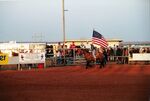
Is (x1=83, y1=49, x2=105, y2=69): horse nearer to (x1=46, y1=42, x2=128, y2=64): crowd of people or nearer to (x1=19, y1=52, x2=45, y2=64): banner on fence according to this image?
(x1=46, y1=42, x2=128, y2=64): crowd of people

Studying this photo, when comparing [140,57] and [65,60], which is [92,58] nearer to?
[65,60]

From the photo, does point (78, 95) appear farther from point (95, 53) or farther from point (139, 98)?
point (95, 53)

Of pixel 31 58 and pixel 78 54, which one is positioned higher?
pixel 78 54

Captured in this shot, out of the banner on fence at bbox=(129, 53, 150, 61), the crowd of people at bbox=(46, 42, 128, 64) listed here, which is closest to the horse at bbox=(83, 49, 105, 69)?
the crowd of people at bbox=(46, 42, 128, 64)

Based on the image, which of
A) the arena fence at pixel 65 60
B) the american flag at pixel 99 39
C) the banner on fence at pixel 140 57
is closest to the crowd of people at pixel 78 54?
the arena fence at pixel 65 60

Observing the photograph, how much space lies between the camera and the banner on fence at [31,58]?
30748 mm

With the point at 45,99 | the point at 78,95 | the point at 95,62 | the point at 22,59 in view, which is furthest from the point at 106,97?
the point at 95,62

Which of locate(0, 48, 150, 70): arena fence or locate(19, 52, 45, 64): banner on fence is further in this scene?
locate(0, 48, 150, 70): arena fence

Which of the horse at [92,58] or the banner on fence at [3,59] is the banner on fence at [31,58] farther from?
the horse at [92,58]

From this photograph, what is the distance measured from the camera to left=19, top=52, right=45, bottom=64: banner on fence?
1211 inches

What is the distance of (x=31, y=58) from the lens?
3130 cm

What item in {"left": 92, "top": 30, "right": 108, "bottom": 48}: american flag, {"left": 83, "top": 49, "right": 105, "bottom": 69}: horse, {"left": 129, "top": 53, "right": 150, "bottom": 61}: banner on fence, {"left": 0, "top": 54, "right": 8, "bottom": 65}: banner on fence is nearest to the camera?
{"left": 0, "top": 54, "right": 8, "bottom": 65}: banner on fence

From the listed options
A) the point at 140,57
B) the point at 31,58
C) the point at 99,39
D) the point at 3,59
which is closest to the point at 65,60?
the point at 99,39

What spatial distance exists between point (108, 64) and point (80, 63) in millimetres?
2294
